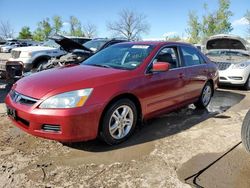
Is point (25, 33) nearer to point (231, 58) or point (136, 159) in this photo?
point (231, 58)

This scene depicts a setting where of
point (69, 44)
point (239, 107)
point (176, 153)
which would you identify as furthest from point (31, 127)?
point (69, 44)

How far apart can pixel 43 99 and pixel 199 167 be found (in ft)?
6.77

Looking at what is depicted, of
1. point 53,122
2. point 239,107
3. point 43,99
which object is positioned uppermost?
point 43,99

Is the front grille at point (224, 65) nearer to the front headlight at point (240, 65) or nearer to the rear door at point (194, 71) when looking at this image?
the front headlight at point (240, 65)

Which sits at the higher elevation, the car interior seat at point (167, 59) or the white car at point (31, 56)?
the car interior seat at point (167, 59)

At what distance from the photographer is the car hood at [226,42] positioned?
31.5 ft

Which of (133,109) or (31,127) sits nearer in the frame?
(31,127)

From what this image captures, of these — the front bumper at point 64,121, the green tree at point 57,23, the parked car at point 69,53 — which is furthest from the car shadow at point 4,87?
the green tree at point 57,23

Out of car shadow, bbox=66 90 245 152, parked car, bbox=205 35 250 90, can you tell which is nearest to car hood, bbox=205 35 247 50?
parked car, bbox=205 35 250 90

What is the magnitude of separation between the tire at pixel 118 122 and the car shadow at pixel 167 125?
4.7 inches

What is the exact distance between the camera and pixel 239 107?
248 inches

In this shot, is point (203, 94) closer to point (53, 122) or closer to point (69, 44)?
point (53, 122)

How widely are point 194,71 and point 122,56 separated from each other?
160 cm

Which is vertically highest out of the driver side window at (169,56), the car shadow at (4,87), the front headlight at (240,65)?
the driver side window at (169,56)
